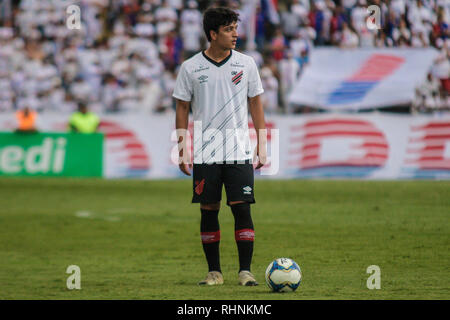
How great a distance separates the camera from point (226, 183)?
7.61m

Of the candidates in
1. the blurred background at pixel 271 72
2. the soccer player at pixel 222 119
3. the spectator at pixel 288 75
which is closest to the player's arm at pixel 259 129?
the soccer player at pixel 222 119

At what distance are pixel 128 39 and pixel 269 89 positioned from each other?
4.83m

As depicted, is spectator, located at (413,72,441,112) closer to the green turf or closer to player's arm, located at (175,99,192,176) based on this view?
the green turf

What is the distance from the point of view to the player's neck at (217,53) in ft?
24.6

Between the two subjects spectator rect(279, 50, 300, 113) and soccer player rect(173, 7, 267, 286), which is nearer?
soccer player rect(173, 7, 267, 286)

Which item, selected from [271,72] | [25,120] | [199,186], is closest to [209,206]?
[199,186]

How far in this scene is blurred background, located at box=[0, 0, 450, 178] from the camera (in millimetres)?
20516

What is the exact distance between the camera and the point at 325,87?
22.2 m

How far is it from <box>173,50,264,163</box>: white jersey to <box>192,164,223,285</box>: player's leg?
0.11 m

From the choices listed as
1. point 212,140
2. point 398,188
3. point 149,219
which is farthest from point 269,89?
point 212,140

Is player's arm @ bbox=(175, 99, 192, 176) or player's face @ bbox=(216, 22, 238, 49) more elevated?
player's face @ bbox=(216, 22, 238, 49)

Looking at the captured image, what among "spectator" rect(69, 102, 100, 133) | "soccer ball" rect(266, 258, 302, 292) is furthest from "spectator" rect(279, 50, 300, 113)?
"soccer ball" rect(266, 258, 302, 292)

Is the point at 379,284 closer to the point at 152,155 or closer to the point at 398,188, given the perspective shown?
the point at 398,188

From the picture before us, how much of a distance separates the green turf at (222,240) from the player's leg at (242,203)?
191 millimetres
